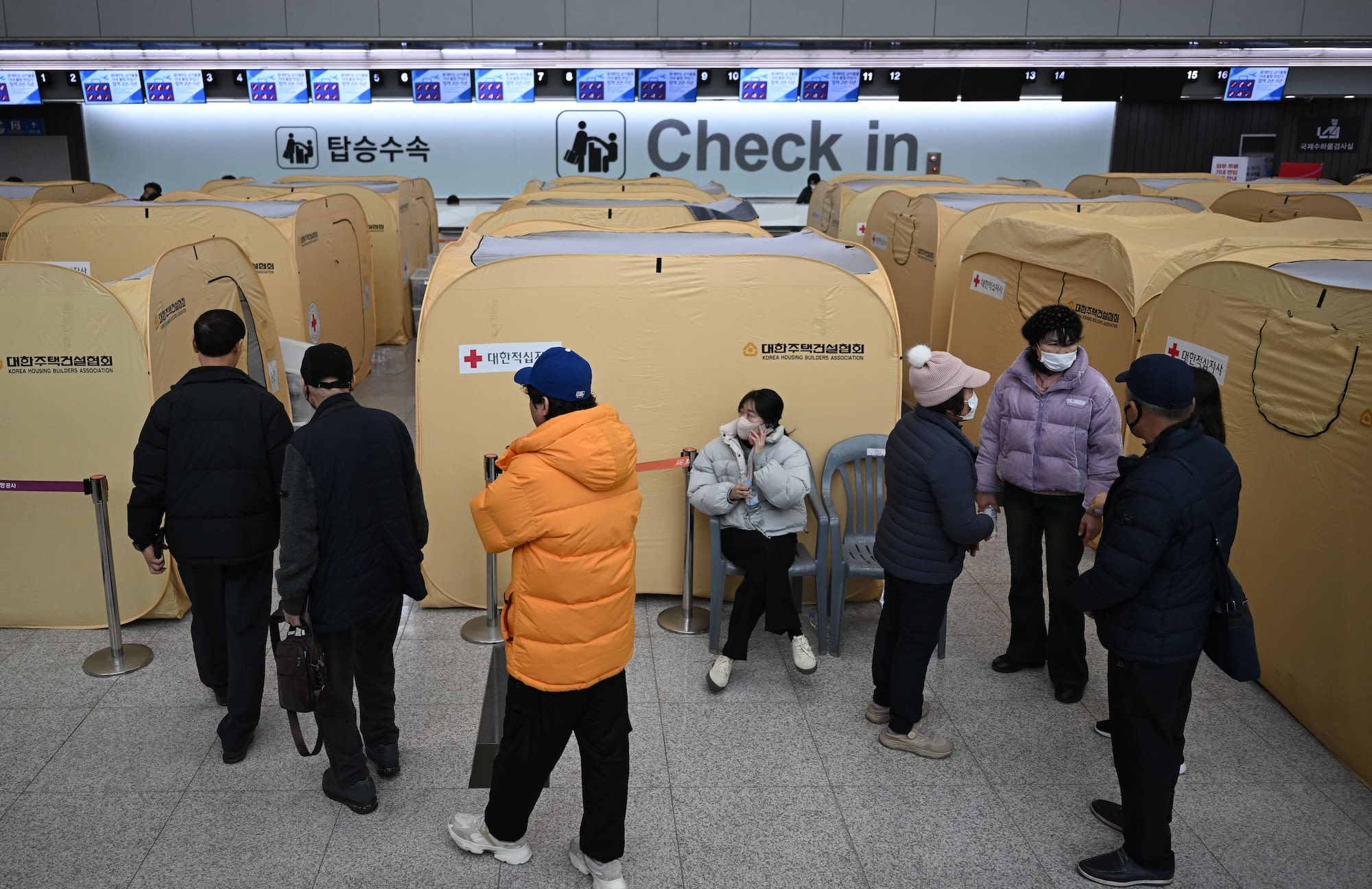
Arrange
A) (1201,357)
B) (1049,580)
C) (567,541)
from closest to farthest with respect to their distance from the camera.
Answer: (567,541)
(1049,580)
(1201,357)

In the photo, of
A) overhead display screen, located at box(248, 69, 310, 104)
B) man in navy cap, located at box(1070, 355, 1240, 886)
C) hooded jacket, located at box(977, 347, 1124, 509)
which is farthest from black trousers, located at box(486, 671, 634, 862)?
overhead display screen, located at box(248, 69, 310, 104)

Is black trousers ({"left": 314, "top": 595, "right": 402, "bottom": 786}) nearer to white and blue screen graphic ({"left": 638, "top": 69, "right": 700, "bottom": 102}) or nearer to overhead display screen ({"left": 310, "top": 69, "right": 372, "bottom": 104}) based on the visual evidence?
white and blue screen graphic ({"left": 638, "top": 69, "right": 700, "bottom": 102})

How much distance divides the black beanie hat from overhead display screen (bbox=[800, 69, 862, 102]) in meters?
10.4

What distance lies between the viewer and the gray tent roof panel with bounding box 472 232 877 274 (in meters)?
4.80

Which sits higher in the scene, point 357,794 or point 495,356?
point 495,356

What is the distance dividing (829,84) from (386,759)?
39.3 feet

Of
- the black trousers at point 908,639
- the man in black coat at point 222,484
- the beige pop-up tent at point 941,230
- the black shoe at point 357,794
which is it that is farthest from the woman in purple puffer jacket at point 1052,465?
the beige pop-up tent at point 941,230

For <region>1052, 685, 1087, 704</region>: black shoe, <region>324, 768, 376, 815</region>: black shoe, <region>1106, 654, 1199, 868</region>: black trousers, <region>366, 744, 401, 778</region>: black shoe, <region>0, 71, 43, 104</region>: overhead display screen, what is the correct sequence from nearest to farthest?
1. <region>1106, 654, 1199, 868</region>: black trousers
2. <region>324, 768, 376, 815</region>: black shoe
3. <region>366, 744, 401, 778</region>: black shoe
4. <region>1052, 685, 1087, 704</region>: black shoe
5. <region>0, 71, 43, 104</region>: overhead display screen

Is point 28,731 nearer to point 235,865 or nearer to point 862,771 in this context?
point 235,865

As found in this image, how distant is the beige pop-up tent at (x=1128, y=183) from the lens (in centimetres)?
1105

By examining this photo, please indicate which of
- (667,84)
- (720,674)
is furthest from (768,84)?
(720,674)

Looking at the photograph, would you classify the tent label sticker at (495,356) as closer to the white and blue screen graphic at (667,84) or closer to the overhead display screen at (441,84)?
the white and blue screen graphic at (667,84)

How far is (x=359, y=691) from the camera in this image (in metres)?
3.44

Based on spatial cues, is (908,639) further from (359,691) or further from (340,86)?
(340,86)
